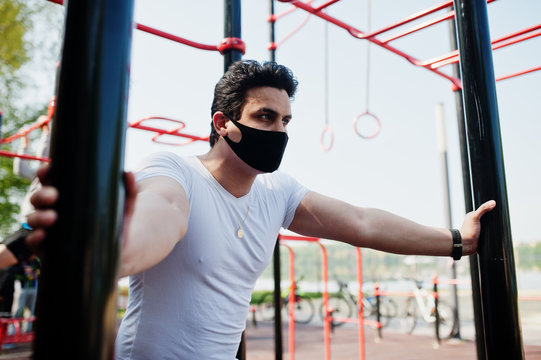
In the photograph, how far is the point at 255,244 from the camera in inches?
57.2

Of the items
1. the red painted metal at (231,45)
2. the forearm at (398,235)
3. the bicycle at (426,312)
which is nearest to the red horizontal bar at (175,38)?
the red painted metal at (231,45)

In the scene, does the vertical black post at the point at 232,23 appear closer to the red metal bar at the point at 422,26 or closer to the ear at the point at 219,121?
the ear at the point at 219,121

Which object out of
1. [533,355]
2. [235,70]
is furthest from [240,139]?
[533,355]

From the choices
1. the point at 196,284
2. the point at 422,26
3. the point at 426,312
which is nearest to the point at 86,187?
the point at 196,284

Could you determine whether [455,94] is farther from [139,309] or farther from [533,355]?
[533,355]

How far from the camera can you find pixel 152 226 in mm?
808

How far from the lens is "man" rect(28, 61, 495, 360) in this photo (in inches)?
48.6

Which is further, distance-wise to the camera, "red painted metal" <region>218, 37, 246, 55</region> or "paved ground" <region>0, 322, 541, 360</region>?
"paved ground" <region>0, 322, 541, 360</region>

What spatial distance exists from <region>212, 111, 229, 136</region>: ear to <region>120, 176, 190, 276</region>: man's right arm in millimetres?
504

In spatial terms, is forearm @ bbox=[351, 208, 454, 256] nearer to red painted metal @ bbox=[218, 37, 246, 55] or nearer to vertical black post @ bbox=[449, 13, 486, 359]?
vertical black post @ bbox=[449, 13, 486, 359]

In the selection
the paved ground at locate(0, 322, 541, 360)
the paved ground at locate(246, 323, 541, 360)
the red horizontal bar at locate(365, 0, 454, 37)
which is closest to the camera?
the red horizontal bar at locate(365, 0, 454, 37)

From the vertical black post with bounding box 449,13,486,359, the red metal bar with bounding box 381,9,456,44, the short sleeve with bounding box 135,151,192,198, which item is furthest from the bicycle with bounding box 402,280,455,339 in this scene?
the short sleeve with bounding box 135,151,192,198

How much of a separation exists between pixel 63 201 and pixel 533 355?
21.2 ft

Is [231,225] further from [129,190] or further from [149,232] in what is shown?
[129,190]
